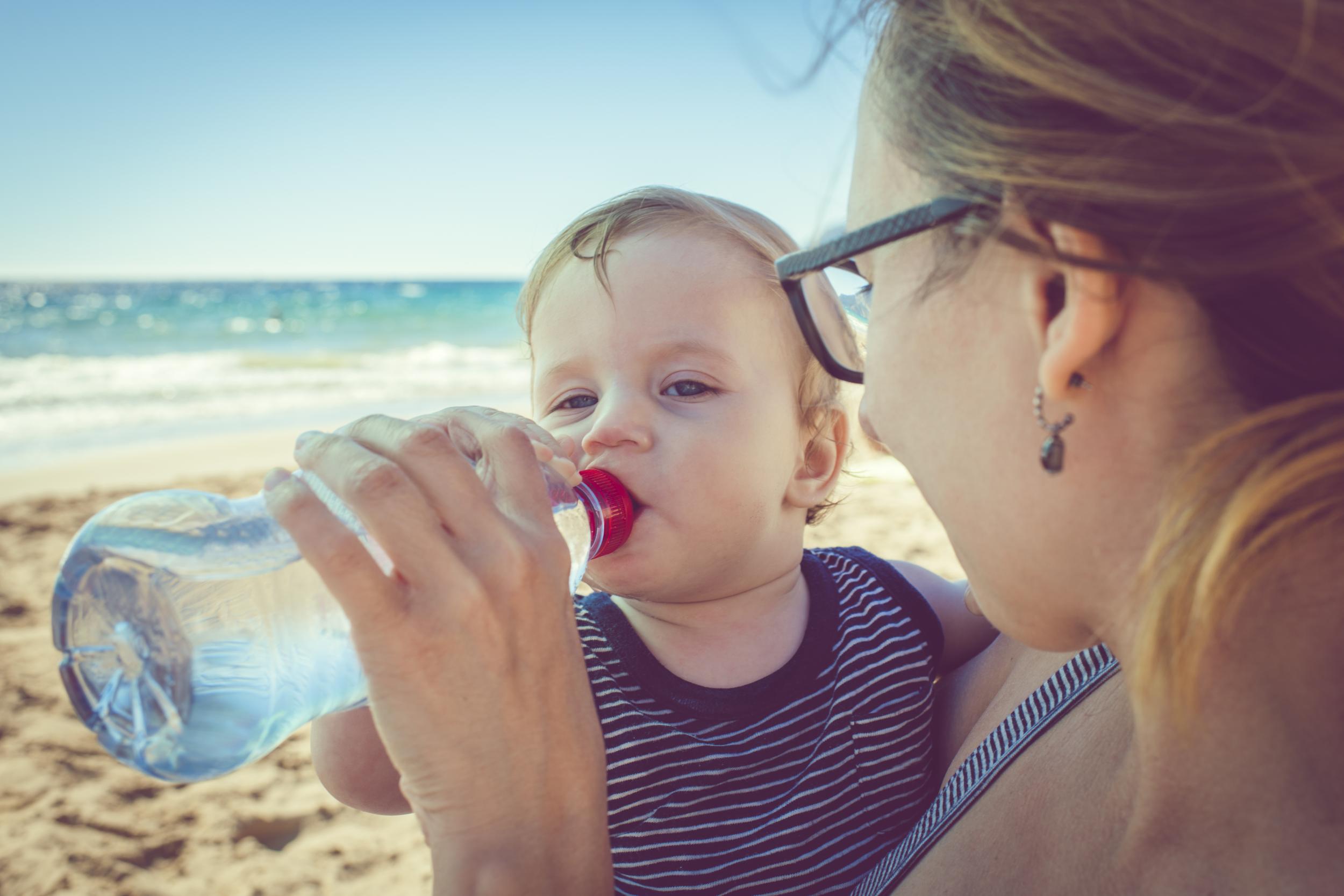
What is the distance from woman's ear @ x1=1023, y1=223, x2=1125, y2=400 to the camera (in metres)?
0.82

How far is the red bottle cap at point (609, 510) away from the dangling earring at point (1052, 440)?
2.63 feet

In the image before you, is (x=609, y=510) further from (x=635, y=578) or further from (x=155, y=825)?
(x=155, y=825)

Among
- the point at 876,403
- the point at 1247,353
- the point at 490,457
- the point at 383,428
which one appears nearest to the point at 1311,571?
the point at 1247,353

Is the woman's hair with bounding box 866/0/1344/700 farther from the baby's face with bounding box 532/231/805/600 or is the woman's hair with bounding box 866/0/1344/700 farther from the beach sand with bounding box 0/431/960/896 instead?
the beach sand with bounding box 0/431/960/896

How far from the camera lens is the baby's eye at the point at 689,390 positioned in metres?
1.72

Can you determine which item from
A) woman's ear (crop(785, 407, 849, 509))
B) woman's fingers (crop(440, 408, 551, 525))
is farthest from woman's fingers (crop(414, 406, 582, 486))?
woman's ear (crop(785, 407, 849, 509))

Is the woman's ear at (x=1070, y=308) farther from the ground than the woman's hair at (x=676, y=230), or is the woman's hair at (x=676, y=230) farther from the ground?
the woman's ear at (x=1070, y=308)

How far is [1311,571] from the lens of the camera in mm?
838

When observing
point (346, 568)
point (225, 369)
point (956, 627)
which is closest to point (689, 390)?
point (956, 627)

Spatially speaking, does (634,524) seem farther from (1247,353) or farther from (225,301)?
(225,301)

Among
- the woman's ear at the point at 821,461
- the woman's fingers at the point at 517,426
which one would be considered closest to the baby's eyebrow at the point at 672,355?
the woman's ear at the point at 821,461

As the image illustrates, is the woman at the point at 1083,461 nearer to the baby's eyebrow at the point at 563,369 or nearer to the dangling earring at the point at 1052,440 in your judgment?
the dangling earring at the point at 1052,440

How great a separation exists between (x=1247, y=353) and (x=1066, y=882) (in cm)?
72

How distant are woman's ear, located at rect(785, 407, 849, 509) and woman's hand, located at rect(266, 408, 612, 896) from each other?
3.37ft
